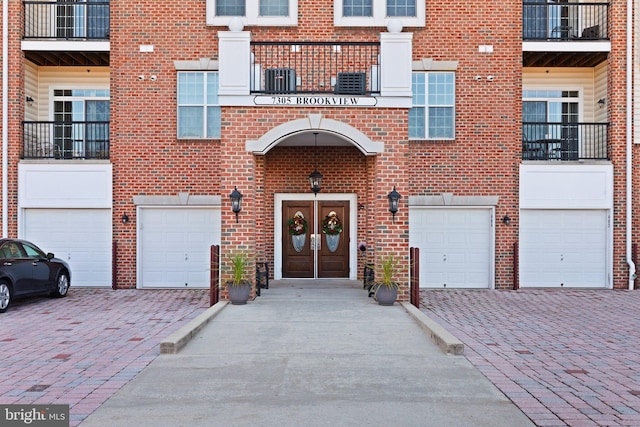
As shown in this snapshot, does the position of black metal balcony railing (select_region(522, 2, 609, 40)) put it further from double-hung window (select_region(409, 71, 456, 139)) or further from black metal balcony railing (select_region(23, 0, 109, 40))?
black metal balcony railing (select_region(23, 0, 109, 40))

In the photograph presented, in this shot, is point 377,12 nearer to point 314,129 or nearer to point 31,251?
point 314,129

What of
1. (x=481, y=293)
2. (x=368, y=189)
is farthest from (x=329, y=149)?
(x=481, y=293)

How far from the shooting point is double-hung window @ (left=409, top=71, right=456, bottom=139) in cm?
1520

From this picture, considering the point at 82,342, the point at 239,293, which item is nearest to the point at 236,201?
the point at 239,293

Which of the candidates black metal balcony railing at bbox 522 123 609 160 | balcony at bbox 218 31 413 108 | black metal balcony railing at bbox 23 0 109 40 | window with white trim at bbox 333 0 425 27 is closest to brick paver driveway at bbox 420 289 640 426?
black metal balcony railing at bbox 522 123 609 160

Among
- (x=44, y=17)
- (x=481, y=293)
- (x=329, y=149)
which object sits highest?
(x=44, y=17)

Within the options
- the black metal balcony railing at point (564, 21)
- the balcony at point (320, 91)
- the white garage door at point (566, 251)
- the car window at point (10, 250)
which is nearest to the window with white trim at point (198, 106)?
the balcony at point (320, 91)

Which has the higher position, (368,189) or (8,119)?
(8,119)

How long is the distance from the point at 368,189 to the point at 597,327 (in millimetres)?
5888

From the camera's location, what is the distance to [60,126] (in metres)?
16.0

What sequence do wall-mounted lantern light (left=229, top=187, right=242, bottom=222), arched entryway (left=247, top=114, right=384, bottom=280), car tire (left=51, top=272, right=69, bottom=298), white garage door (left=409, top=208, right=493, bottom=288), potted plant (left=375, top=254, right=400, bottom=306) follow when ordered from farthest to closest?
arched entryway (left=247, top=114, right=384, bottom=280), white garage door (left=409, top=208, right=493, bottom=288), car tire (left=51, top=272, right=69, bottom=298), wall-mounted lantern light (left=229, top=187, right=242, bottom=222), potted plant (left=375, top=254, right=400, bottom=306)

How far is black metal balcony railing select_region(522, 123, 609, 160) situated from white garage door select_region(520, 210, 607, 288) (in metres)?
1.61

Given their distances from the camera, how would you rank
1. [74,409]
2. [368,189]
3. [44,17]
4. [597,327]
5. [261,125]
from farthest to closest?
[44,17] → [368,189] → [261,125] → [597,327] → [74,409]

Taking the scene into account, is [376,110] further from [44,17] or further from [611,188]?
[44,17]
